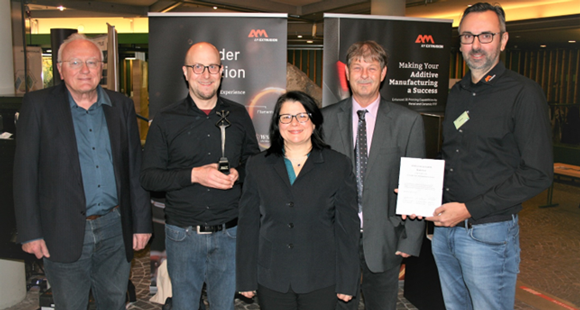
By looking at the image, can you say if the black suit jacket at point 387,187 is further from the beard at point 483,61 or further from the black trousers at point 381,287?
the beard at point 483,61

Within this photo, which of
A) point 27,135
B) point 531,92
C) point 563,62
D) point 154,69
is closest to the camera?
point 531,92

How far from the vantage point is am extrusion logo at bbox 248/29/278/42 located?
11.5 feet

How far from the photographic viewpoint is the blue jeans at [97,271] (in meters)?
2.26

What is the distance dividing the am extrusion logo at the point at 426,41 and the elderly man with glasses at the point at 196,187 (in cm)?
218

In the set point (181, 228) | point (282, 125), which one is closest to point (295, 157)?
point (282, 125)

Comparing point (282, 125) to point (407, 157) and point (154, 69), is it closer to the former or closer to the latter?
point (407, 157)

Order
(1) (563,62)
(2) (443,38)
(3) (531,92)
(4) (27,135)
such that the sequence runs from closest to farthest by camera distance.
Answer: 1. (3) (531,92)
2. (4) (27,135)
3. (2) (443,38)
4. (1) (563,62)

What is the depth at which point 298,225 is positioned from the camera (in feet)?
6.49

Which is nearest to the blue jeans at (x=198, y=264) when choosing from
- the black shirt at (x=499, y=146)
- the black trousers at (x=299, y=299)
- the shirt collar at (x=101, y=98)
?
the black trousers at (x=299, y=299)

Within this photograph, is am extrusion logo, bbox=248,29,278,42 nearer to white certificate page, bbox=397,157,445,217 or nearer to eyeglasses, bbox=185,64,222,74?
eyeglasses, bbox=185,64,222,74

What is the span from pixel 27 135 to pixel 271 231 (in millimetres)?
1314

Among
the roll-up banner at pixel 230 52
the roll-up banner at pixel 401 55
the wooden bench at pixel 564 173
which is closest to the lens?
the roll-up banner at pixel 230 52

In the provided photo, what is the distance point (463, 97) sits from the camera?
225 cm

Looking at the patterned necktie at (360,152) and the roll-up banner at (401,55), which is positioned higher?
the roll-up banner at (401,55)
